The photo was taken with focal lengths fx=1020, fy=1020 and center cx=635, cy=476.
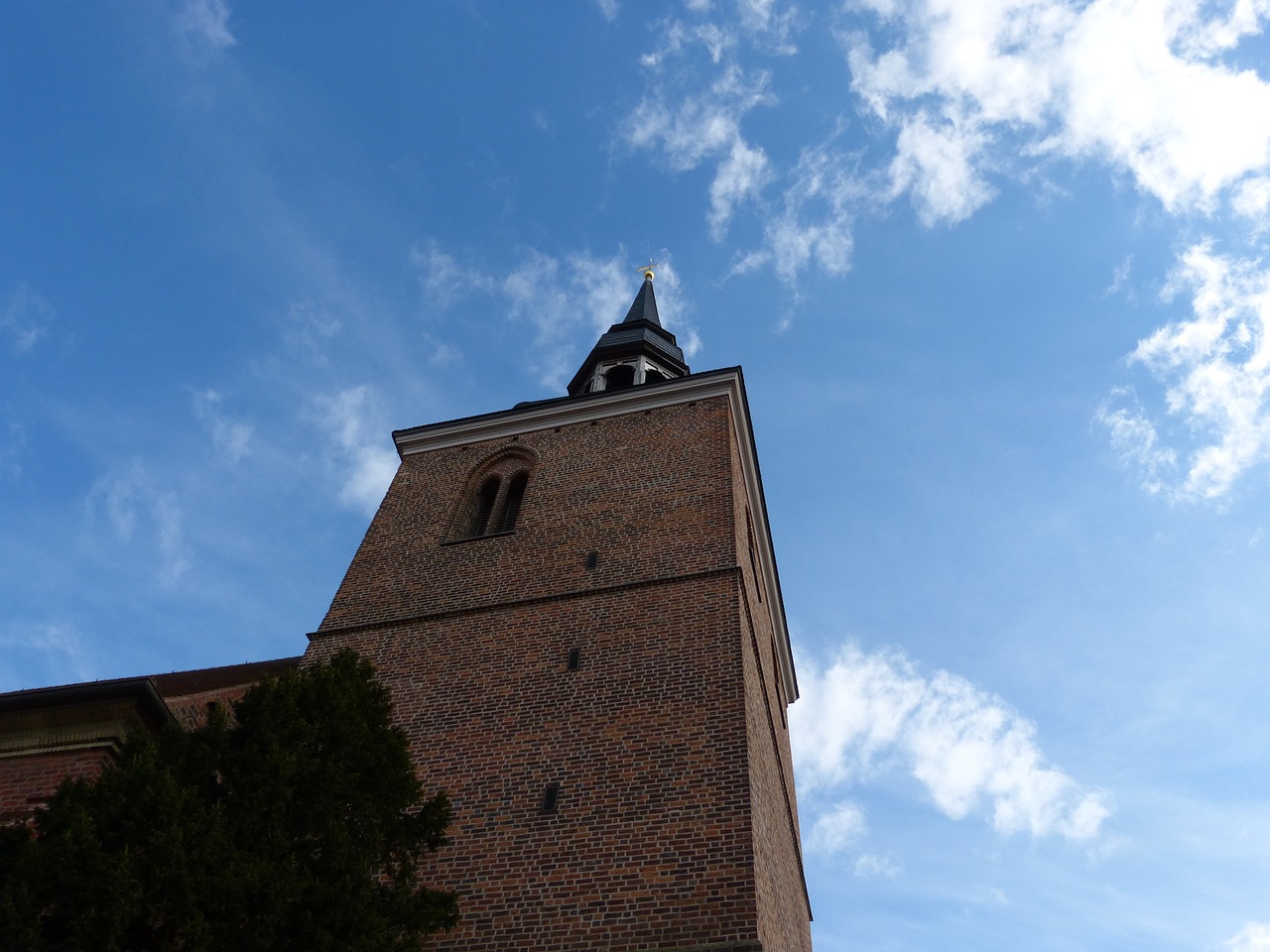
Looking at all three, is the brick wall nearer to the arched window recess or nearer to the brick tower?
the brick tower

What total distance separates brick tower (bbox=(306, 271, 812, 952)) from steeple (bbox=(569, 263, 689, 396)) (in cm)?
328

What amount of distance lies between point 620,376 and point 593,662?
396 inches

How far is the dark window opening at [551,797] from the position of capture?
31.3ft

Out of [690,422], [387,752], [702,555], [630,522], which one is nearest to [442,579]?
[630,522]

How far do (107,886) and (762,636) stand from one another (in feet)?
32.8

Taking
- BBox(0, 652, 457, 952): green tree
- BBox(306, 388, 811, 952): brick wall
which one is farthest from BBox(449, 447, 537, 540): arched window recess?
BBox(0, 652, 457, 952): green tree

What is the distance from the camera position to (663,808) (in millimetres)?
9156

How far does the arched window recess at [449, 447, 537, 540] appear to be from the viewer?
14.9 m

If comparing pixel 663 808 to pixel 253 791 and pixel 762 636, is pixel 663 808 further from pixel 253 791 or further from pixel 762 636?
pixel 762 636

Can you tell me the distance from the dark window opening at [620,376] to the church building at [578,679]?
2.93 metres

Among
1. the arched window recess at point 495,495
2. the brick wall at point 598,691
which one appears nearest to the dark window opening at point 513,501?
the arched window recess at point 495,495

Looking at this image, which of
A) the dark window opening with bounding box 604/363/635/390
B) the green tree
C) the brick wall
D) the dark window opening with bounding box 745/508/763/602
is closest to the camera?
the green tree

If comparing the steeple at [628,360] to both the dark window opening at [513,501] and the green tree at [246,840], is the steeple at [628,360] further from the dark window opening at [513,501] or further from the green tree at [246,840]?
the green tree at [246,840]

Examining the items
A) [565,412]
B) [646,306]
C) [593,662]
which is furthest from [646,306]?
[593,662]
